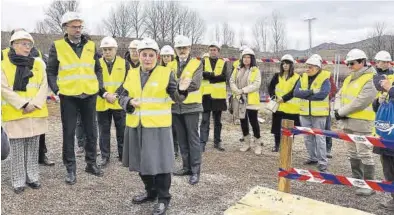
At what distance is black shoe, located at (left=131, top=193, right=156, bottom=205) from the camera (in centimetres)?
498

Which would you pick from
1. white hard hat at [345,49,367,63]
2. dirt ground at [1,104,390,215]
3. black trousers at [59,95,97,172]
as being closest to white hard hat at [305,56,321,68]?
white hard hat at [345,49,367,63]

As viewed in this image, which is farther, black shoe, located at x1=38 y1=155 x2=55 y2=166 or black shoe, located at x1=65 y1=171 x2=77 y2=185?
black shoe, located at x1=38 y1=155 x2=55 y2=166

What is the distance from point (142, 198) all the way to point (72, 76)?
5.93 feet

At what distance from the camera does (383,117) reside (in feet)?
15.9

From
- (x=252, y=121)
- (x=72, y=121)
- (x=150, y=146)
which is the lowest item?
(x=252, y=121)

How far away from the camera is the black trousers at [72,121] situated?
5.42 metres

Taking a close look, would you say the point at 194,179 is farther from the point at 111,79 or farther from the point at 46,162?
the point at 46,162

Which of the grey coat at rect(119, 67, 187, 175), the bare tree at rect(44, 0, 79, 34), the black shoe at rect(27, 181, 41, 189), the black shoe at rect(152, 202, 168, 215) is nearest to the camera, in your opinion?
the grey coat at rect(119, 67, 187, 175)

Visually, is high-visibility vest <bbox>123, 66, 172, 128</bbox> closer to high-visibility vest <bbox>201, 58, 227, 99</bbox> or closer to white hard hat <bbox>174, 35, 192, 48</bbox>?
white hard hat <bbox>174, 35, 192, 48</bbox>

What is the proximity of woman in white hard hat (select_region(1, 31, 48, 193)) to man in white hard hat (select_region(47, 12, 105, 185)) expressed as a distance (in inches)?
7.7

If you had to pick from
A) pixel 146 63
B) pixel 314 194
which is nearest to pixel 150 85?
pixel 146 63

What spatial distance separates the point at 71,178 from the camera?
5.59 metres

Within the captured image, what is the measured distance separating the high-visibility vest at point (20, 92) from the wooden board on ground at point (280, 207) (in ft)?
9.57

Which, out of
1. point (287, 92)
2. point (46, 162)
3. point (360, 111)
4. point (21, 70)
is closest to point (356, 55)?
point (360, 111)
